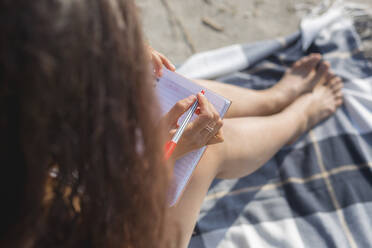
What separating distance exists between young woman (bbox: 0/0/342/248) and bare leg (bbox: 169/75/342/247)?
0.16m

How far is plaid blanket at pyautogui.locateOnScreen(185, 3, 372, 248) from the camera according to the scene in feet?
3.61

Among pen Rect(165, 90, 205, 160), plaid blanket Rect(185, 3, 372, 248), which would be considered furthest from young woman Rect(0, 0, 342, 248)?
plaid blanket Rect(185, 3, 372, 248)

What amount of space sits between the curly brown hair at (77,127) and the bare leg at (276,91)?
63cm

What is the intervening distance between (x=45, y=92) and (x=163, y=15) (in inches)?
52.1

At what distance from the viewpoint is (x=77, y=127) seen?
17.7 inches

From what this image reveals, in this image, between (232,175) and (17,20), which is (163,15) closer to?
(232,175)

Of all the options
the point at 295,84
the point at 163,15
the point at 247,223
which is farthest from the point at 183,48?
the point at 247,223

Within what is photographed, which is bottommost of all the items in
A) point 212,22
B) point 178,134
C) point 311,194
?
point 311,194

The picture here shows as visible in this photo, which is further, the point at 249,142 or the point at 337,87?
the point at 337,87

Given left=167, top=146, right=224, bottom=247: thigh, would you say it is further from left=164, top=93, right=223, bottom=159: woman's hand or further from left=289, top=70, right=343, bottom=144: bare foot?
left=289, top=70, right=343, bottom=144: bare foot

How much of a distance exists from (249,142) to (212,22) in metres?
0.81

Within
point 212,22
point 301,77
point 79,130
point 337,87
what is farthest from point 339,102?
point 79,130

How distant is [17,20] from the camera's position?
38 cm

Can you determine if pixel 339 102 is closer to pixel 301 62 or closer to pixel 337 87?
pixel 337 87
